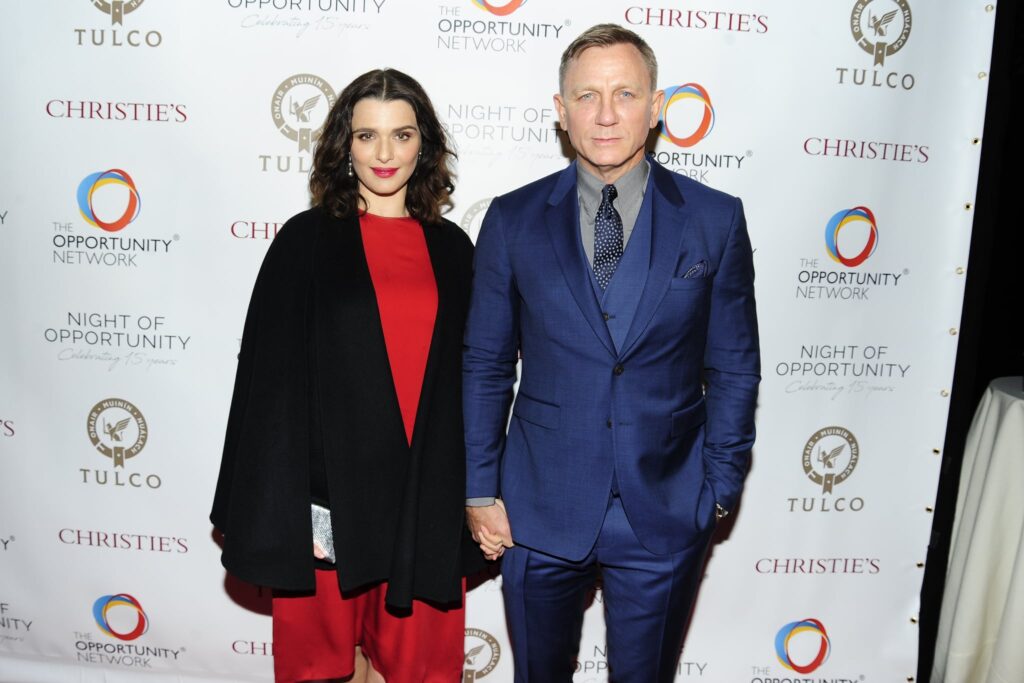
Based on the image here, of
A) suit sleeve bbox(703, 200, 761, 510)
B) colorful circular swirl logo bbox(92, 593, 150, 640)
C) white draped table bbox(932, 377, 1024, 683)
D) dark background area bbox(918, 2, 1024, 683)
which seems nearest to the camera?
suit sleeve bbox(703, 200, 761, 510)

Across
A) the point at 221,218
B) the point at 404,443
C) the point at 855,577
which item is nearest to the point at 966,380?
the point at 855,577

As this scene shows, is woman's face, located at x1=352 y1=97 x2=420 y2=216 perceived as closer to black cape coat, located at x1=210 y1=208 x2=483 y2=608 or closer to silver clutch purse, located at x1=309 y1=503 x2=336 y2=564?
black cape coat, located at x1=210 y1=208 x2=483 y2=608

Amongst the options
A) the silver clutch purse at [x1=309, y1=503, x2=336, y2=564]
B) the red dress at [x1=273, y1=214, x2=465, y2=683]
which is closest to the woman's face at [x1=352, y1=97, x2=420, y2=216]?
the red dress at [x1=273, y1=214, x2=465, y2=683]

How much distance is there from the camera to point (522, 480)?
1.99 metres

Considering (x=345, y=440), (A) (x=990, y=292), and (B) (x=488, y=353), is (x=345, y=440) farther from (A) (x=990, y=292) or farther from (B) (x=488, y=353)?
(A) (x=990, y=292)

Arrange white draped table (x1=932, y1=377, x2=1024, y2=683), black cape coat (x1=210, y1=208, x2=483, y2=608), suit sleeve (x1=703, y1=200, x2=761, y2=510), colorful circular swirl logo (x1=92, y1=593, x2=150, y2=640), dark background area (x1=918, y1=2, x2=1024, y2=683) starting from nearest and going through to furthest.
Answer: suit sleeve (x1=703, y1=200, x2=761, y2=510) < black cape coat (x1=210, y1=208, x2=483, y2=608) < white draped table (x1=932, y1=377, x2=1024, y2=683) < dark background area (x1=918, y1=2, x2=1024, y2=683) < colorful circular swirl logo (x1=92, y1=593, x2=150, y2=640)

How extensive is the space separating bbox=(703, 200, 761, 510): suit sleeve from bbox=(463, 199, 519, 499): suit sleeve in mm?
508

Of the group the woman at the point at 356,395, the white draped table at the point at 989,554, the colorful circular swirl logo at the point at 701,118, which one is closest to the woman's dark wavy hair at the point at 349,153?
the woman at the point at 356,395

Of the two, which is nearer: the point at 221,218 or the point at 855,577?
the point at 221,218

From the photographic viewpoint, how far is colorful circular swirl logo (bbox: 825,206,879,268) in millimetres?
2764

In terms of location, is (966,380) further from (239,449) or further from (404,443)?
(239,449)

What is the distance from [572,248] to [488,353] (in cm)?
34

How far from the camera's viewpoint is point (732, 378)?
1.98 m

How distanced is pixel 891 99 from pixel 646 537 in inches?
71.7
